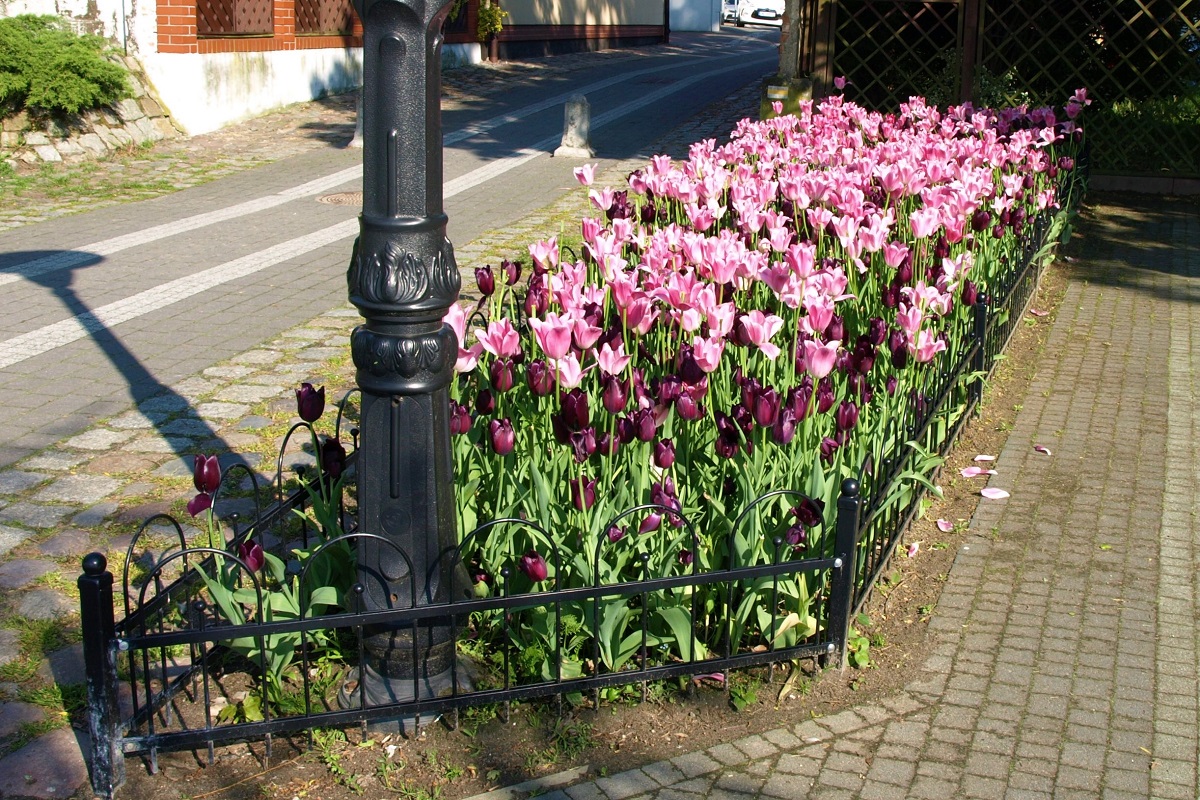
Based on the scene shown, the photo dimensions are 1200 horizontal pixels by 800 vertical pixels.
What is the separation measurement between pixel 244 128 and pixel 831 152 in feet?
36.9

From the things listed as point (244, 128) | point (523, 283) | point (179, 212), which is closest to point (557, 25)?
point (244, 128)

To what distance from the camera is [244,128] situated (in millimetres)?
17625

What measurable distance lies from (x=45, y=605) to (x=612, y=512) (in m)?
2.01

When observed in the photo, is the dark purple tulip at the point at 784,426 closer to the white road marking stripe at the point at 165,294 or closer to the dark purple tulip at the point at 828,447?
the dark purple tulip at the point at 828,447

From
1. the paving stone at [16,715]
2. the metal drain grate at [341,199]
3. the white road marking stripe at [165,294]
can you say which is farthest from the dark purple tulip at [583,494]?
the metal drain grate at [341,199]

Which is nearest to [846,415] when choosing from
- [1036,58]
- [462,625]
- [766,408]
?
[766,408]

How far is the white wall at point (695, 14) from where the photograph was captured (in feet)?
154

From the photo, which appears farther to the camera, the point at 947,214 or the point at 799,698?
the point at 947,214

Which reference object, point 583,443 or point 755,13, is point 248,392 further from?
point 755,13

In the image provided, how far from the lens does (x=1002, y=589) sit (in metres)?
4.89

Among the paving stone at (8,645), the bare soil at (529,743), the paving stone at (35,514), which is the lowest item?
the bare soil at (529,743)

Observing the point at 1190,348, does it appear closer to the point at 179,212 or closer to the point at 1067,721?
the point at 1067,721

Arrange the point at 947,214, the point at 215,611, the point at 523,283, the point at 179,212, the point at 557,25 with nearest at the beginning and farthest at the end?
the point at 215,611, the point at 947,214, the point at 523,283, the point at 179,212, the point at 557,25

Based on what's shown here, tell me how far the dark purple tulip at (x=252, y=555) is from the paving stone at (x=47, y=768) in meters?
0.67
